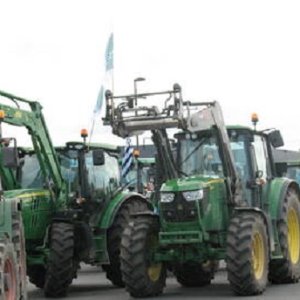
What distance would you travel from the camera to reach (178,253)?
11664 mm

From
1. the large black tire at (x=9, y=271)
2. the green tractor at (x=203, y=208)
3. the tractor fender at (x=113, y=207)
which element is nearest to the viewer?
the large black tire at (x=9, y=271)

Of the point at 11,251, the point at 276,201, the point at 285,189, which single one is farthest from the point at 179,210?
Answer: the point at 11,251

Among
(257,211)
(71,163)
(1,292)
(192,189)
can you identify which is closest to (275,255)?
(257,211)

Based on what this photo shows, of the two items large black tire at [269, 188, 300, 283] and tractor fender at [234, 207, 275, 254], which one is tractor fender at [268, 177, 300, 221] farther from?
tractor fender at [234, 207, 275, 254]

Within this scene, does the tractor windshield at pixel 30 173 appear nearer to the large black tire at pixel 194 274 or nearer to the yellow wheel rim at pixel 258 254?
the large black tire at pixel 194 274

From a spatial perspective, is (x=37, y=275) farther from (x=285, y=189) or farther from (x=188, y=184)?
(x=285, y=189)

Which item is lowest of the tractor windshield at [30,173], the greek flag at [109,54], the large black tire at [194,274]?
the large black tire at [194,274]

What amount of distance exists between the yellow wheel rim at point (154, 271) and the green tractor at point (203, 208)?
0.05 ft

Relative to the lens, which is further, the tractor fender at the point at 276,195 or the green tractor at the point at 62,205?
the tractor fender at the point at 276,195

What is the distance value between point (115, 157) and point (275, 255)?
400cm

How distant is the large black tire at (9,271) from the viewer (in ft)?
29.5

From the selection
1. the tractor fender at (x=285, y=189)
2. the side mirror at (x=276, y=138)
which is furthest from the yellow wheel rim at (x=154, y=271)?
the side mirror at (x=276, y=138)

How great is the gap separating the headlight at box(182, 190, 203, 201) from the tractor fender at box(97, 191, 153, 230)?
2.30 metres

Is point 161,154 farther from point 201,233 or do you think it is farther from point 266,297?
point 266,297
